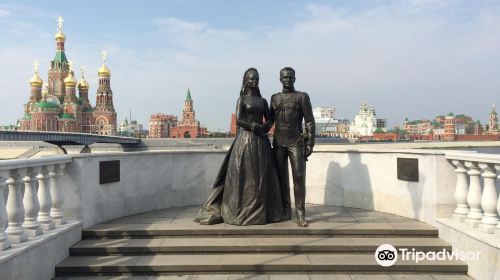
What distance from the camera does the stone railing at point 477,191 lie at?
4.83 metres

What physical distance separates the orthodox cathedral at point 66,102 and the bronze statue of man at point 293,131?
Answer: 113 meters

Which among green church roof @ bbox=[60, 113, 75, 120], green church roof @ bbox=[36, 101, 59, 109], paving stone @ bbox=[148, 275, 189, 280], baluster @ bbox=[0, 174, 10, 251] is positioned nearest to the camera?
baluster @ bbox=[0, 174, 10, 251]

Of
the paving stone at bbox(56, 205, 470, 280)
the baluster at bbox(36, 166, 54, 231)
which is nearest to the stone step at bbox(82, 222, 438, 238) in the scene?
the paving stone at bbox(56, 205, 470, 280)

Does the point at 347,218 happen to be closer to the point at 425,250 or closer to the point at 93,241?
the point at 425,250

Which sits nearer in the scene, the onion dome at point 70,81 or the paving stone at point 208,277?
the paving stone at point 208,277

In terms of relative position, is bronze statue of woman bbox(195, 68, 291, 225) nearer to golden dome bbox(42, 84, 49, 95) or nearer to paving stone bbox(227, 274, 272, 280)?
paving stone bbox(227, 274, 272, 280)

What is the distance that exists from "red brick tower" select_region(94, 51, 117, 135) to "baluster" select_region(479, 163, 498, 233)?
12183 centimetres

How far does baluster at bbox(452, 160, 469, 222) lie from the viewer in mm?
5641

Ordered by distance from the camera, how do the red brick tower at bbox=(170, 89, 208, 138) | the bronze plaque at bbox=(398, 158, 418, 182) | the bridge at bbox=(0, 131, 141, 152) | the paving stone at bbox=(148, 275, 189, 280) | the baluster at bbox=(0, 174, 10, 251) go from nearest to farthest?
1. the baluster at bbox=(0, 174, 10, 251)
2. the paving stone at bbox=(148, 275, 189, 280)
3. the bronze plaque at bbox=(398, 158, 418, 182)
4. the bridge at bbox=(0, 131, 141, 152)
5. the red brick tower at bbox=(170, 89, 208, 138)

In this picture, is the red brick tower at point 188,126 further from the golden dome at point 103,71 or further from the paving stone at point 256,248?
the paving stone at point 256,248

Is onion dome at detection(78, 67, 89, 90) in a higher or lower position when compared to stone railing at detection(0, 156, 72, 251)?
higher

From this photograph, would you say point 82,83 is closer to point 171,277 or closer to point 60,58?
point 60,58

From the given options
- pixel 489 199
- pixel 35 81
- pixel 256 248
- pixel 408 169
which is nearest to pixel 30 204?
pixel 256 248

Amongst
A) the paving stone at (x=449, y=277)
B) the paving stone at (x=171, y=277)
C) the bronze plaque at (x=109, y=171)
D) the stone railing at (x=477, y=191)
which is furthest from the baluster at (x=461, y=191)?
the bronze plaque at (x=109, y=171)
